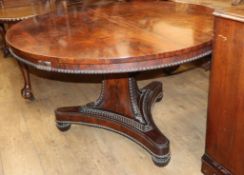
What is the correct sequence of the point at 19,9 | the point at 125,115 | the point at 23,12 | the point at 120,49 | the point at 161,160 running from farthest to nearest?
the point at 19,9, the point at 23,12, the point at 125,115, the point at 161,160, the point at 120,49

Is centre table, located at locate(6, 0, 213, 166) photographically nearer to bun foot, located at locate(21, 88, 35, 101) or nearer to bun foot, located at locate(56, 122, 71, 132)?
bun foot, located at locate(56, 122, 71, 132)

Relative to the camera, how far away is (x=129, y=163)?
1.61 metres

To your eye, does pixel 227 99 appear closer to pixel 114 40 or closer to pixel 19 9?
pixel 114 40

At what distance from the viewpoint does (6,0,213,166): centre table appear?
1.08m

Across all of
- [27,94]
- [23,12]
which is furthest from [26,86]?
[23,12]

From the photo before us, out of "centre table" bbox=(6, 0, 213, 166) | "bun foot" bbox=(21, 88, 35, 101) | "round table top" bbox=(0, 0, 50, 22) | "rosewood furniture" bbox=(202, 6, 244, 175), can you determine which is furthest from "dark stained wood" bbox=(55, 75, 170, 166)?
"round table top" bbox=(0, 0, 50, 22)

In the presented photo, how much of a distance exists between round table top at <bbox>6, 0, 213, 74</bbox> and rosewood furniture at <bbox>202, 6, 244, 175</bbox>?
8 centimetres

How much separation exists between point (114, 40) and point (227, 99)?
53 centimetres

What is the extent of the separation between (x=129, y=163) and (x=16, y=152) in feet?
2.31

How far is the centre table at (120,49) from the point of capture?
1.08m

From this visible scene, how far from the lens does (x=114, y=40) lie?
1.23m

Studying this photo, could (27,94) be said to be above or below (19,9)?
below

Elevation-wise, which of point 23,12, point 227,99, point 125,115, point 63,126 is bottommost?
point 63,126

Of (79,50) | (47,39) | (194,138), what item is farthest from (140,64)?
(194,138)
